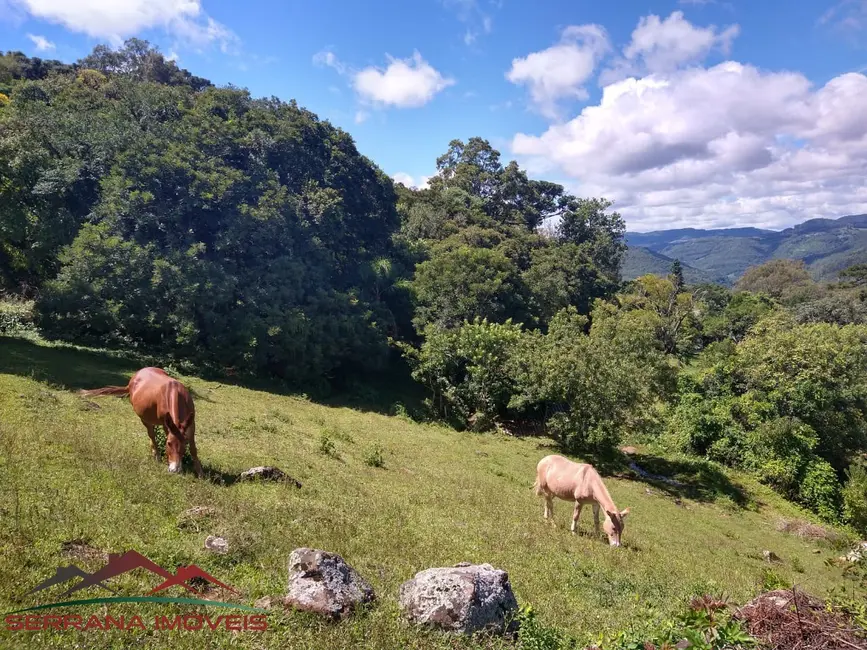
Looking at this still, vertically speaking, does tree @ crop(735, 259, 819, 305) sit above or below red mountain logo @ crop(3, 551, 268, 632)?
above

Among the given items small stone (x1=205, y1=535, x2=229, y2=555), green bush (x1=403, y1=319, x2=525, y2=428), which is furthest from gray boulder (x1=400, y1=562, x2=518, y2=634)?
green bush (x1=403, y1=319, x2=525, y2=428)

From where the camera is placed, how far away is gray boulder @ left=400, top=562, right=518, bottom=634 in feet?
17.5

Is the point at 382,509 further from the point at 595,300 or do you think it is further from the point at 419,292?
the point at 595,300

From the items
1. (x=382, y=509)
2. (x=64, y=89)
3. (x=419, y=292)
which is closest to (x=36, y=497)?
(x=382, y=509)

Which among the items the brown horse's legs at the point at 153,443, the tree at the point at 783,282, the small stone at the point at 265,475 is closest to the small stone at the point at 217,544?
the small stone at the point at 265,475

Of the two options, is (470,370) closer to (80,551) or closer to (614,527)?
(614,527)

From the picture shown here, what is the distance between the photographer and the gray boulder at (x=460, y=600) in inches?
210

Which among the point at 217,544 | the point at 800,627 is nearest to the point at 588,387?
the point at 800,627

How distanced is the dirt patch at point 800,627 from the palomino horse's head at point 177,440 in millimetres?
9133

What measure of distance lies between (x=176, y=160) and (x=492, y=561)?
88.8 ft

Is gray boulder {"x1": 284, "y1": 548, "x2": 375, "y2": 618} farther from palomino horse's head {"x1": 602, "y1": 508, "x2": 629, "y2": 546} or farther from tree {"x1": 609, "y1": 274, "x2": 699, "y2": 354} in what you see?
tree {"x1": 609, "y1": 274, "x2": 699, "y2": 354}

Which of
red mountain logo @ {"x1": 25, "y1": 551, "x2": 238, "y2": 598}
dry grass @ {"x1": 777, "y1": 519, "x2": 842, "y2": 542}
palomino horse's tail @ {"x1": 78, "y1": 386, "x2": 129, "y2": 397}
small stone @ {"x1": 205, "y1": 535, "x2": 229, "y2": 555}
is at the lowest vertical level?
dry grass @ {"x1": 777, "y1": 519, "x2": 842, "y2": 542}

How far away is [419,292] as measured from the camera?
35.2 meters

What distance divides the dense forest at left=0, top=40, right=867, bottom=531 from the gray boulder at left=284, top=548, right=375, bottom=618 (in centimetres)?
2006
